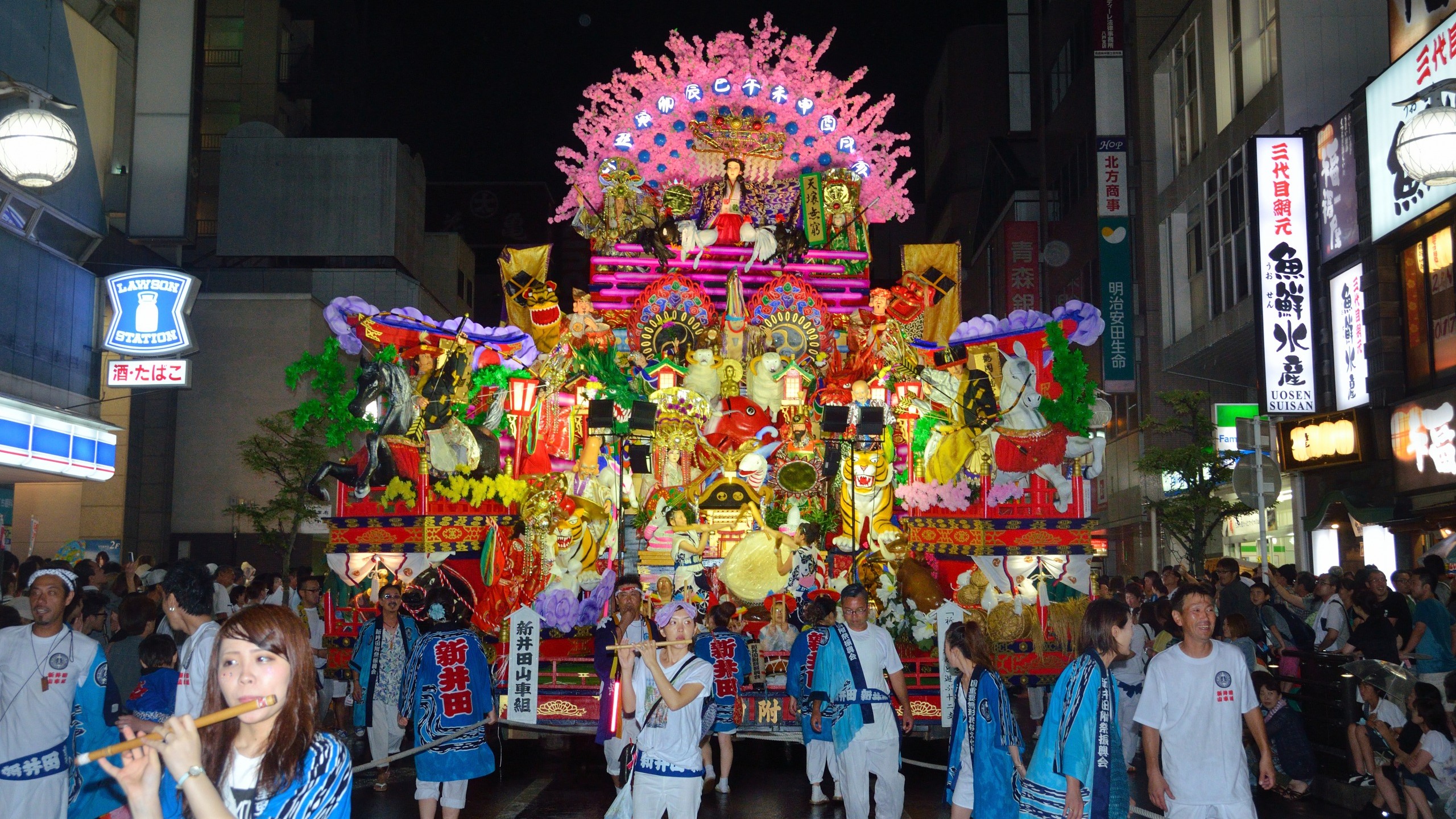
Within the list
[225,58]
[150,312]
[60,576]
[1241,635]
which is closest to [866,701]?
[1241,635]

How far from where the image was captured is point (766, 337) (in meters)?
17.2

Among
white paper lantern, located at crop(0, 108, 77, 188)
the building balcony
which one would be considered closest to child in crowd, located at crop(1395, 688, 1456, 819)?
white paper lantern, located at crop(0, 108, 77, 188)

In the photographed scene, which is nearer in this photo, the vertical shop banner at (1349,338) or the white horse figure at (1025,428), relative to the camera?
the white horse figure at (1025,428)

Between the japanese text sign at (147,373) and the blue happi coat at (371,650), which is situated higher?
the japanese text sign at (147,373)

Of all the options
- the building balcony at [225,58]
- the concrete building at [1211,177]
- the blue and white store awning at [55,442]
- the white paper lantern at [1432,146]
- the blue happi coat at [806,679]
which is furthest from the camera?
the building balcony at [225,58]

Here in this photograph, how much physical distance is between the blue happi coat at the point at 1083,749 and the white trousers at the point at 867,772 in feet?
8.12

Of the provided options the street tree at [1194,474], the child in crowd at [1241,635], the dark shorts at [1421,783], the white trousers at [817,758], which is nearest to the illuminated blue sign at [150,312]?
the white trousers at [817,758]

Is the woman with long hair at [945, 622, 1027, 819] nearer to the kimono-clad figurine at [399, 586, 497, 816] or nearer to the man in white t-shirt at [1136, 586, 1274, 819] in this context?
the man in white t-shirt at [1136, 586, 1274, 819]

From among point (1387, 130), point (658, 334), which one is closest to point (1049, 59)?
point (1387, 130)

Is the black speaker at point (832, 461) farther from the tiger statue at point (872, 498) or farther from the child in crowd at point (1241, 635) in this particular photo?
the child in crowd at point (1241, 635)

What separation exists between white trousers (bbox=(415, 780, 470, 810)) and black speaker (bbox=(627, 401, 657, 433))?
742 centimetres

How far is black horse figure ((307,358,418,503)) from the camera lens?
13406 mm

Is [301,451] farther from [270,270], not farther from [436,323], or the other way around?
[436,323]

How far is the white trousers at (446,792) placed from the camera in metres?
8.50
